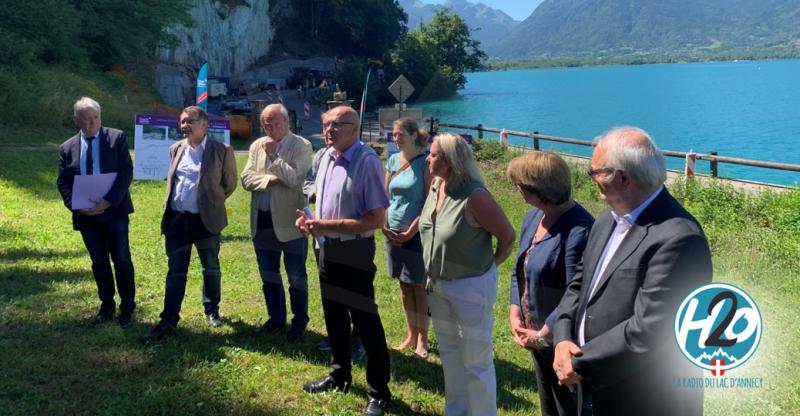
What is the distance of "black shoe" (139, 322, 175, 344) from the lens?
15.9 ft

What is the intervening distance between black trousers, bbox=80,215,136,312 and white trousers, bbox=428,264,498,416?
2.88m

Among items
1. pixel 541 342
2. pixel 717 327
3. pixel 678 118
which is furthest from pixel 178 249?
pixel 678 118

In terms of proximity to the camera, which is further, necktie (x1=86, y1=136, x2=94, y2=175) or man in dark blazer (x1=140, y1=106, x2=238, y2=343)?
necktie (x1=86, y1=136, x2=94, y2=175)

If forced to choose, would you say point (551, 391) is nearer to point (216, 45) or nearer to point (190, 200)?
point (190, 200)

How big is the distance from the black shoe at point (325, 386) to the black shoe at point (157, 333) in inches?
58.4

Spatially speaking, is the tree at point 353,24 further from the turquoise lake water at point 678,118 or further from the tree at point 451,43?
the turquoise lake water at point 678,118

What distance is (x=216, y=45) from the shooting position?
2269 inches

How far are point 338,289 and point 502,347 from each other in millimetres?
1816

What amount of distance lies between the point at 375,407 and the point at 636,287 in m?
2.10

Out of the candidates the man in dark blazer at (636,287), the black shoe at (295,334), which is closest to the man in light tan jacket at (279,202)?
the black shoe at (295,334)

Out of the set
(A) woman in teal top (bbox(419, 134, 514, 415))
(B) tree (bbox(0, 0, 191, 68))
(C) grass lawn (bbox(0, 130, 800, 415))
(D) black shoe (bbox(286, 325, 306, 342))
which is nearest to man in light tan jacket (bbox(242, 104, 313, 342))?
(D) black shoe (bbox(286, 325, 306, 342))

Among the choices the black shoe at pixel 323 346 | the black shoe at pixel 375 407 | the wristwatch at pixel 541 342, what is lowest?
the black shoe at pixel 375 407

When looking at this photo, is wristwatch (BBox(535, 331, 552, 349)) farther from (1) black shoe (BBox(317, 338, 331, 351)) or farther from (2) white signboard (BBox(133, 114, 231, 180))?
(2) white signboard (BBox(133, 114, 231, 180))

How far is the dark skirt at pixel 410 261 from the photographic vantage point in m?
4.70
